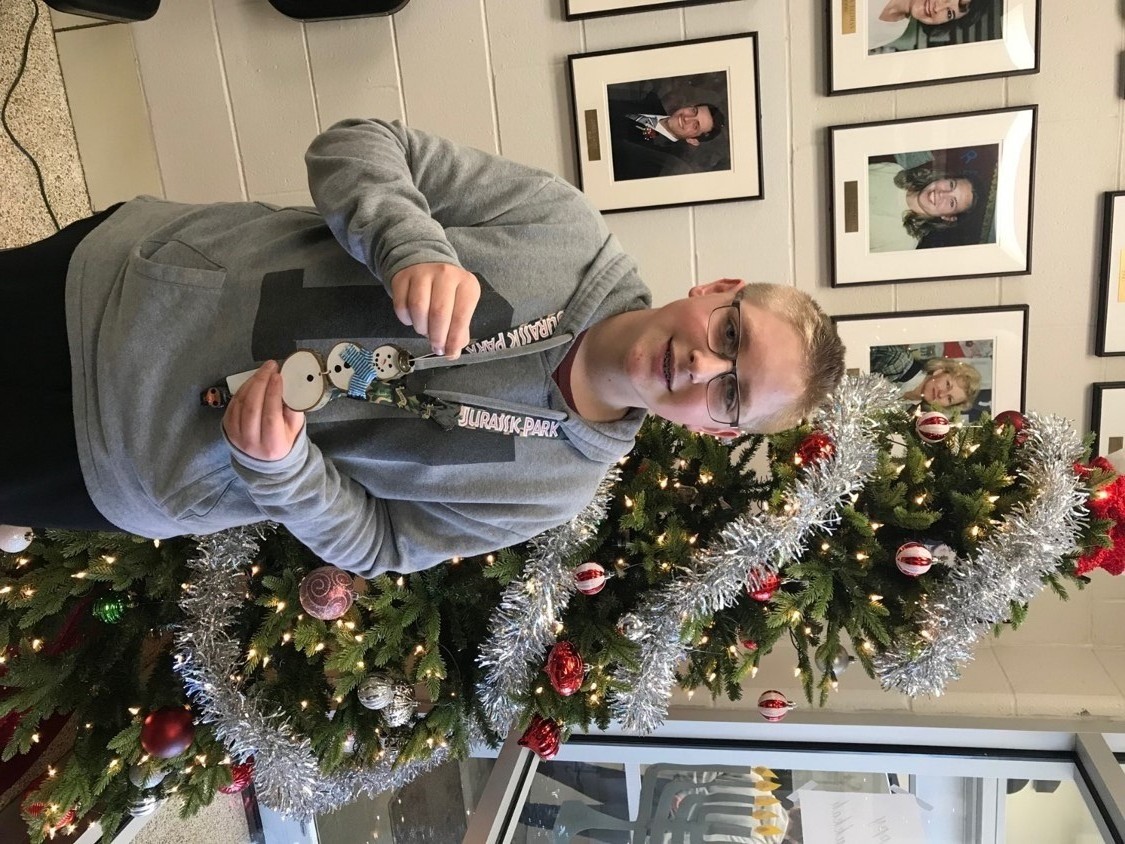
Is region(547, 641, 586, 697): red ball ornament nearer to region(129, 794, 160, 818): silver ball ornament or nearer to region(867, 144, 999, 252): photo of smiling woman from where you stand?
region(129, 794, 160, 818): silver ball ornament

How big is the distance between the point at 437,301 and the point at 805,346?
625 mm

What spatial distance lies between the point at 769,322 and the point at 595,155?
1532mm

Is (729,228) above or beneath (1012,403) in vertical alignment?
above

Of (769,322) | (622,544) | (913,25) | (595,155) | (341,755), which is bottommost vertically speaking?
(341,755)

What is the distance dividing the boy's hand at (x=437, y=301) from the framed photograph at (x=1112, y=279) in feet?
7.28

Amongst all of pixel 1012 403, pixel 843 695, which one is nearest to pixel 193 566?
pixel 843 695

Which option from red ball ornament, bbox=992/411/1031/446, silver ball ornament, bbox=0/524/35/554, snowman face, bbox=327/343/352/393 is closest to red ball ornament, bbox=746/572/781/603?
red ball ornament, bbox=992/411/1031/446

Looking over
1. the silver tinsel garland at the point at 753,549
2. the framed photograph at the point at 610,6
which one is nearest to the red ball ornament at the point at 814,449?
the silver tinsel garland at the point at 753,549

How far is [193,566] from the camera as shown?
1678 mm

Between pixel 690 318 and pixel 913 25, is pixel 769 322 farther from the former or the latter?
pixel 913 25

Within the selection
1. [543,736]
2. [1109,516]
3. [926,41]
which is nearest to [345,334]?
[543,736]

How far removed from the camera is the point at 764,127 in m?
2.44

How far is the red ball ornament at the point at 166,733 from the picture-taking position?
5.35 ft

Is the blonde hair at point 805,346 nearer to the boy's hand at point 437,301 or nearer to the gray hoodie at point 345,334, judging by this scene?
the gray hoodie at point 345,334
